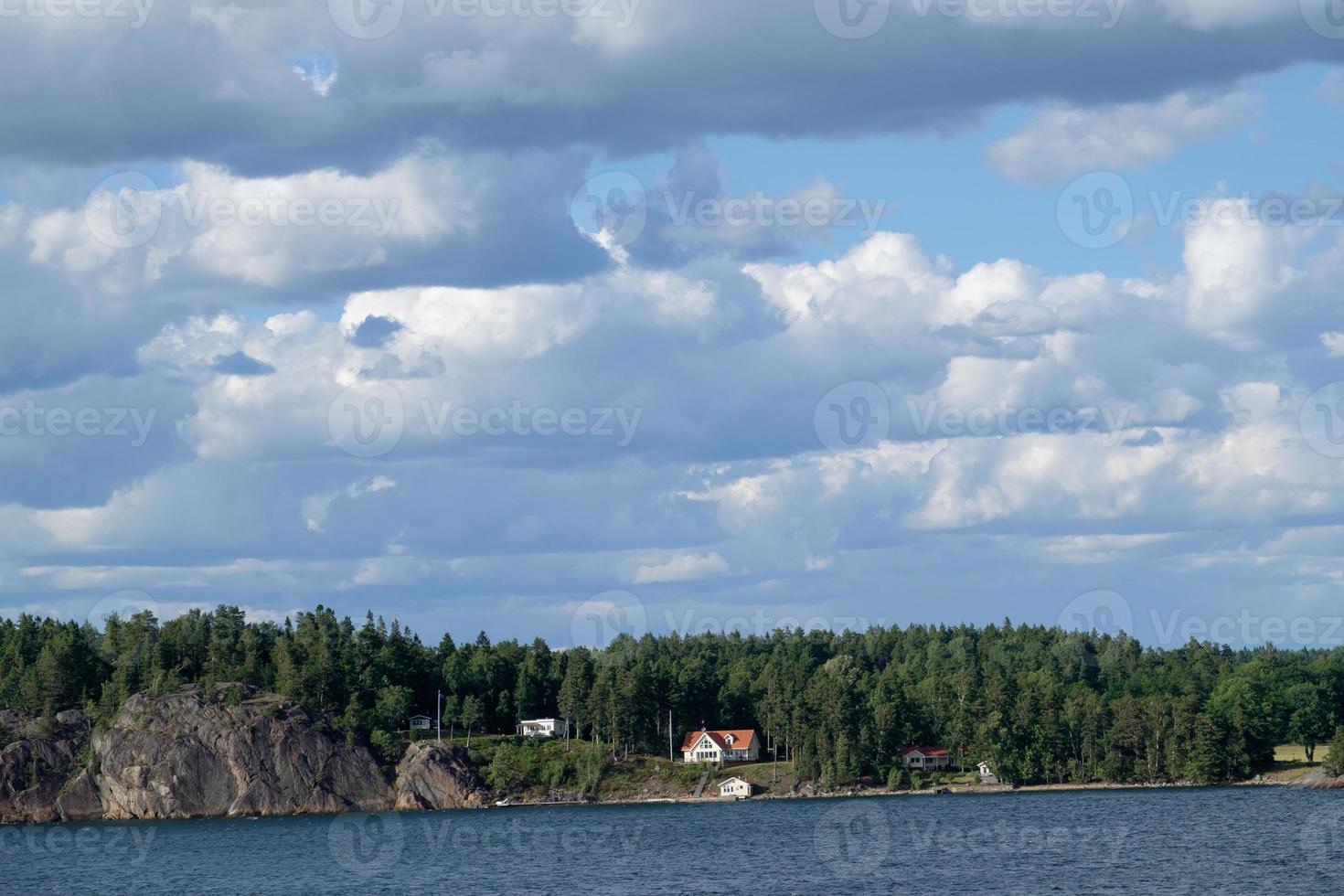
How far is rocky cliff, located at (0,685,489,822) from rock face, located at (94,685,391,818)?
102 mm

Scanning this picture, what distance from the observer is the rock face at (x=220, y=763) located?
16438 centimetres

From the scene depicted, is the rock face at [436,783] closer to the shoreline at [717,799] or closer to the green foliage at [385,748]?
the shoreline at [717,799]

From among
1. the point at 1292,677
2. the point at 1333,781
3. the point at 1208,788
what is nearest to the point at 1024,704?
the point at 1208,788

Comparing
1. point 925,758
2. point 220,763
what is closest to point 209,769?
point 220,763

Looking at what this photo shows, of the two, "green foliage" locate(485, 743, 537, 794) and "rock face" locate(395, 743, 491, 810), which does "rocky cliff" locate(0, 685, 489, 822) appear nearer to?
"rock face" locate(395, 743, 491, 810)

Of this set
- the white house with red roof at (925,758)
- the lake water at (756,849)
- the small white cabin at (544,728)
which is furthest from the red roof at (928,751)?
the small white cabin at (544,728)

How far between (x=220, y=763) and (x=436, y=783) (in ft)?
78.7

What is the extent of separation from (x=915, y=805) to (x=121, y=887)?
78.5 meters

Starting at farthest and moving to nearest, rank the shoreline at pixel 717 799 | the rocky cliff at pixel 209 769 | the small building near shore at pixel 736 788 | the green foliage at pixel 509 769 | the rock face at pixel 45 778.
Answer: the green foliage at pixel 509 769, the small building near shore at pixel 736 788, the rocky cliff at pixel 209 769, the rock face at pixel 45 778, the shoreline at pixel 717 799

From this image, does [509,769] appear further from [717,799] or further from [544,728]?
[717,799]

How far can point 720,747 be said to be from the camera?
18175 cm

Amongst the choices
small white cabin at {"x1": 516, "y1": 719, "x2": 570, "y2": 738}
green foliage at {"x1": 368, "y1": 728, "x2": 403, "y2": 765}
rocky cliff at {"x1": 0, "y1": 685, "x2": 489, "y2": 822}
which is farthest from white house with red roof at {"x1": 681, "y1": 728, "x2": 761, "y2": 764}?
green foliage at {"x1": 368, "y1": 728, "x2": 403, "y2": 765}

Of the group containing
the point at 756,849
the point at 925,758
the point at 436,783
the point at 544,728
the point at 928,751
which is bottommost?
the point at 756,849

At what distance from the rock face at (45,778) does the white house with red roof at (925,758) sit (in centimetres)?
9163
